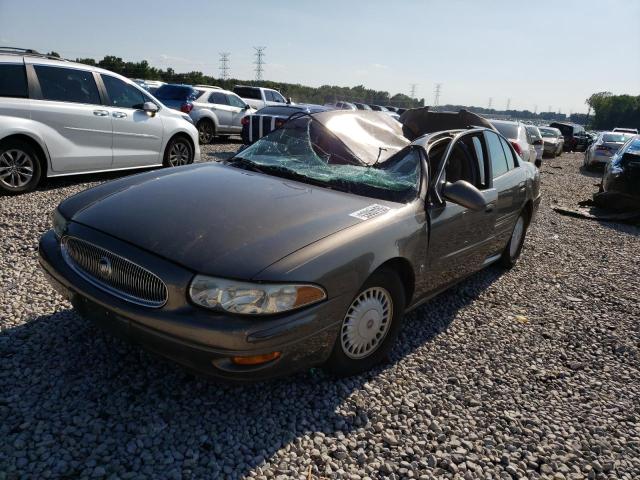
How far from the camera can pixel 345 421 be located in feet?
8.37

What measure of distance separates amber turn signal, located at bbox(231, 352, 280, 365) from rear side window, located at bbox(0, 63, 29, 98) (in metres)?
5.64

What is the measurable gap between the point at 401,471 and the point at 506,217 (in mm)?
2967

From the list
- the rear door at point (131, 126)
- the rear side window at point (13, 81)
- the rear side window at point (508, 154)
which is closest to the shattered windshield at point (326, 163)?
the rear side window at point (508, 154)

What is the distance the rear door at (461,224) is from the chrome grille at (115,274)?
5.91 ft

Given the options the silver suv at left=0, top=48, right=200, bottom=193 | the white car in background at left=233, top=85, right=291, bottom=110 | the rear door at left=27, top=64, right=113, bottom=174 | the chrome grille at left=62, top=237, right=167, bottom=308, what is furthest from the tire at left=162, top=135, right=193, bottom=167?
the white car in background at left=233, top=85, right=291, bottom=110

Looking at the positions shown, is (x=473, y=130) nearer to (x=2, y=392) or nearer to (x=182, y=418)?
(x=182, y=418)

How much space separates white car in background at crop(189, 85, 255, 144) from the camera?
13.6 m

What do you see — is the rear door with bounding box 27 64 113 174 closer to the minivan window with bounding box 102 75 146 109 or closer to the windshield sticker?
the minivan window with bounding box 102 75 146 109

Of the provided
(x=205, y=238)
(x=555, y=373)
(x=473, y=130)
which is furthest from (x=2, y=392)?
(x=473, y=130)

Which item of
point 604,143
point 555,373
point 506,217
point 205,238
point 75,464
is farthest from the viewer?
point 604,143

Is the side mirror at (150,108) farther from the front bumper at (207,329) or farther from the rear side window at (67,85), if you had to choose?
the front bumper at (207,329)

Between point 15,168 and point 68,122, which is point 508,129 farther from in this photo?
point 15,168

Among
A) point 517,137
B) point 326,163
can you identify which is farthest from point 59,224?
point 517,137

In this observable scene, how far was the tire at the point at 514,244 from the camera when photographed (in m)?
5.09
